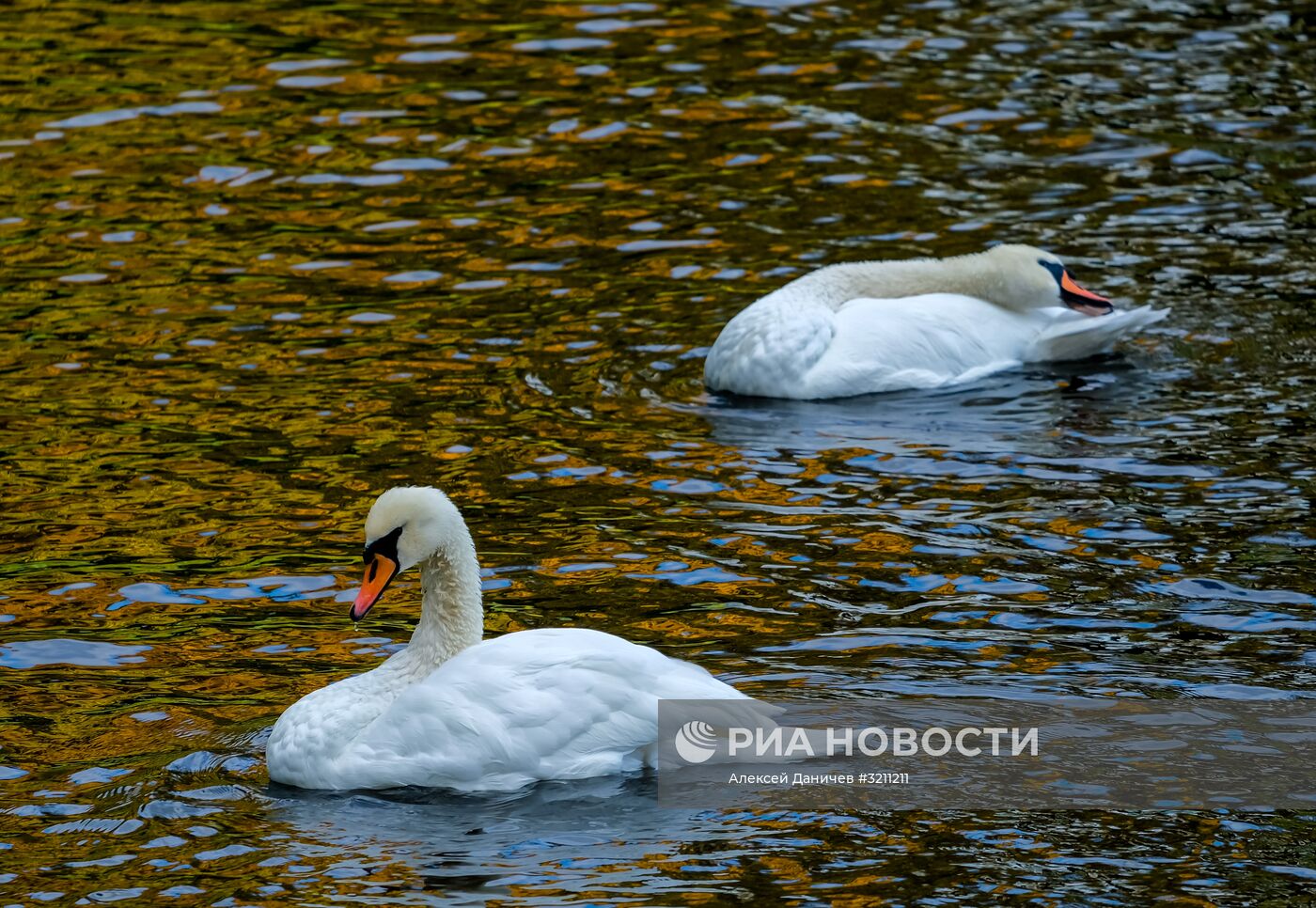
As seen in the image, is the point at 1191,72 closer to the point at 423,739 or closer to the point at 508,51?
the point at 508,51

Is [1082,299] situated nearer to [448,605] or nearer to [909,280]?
[909,280]

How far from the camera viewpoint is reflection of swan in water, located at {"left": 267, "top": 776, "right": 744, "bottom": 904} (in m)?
6.50

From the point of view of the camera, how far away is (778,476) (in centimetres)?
1035

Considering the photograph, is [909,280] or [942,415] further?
[909,280]

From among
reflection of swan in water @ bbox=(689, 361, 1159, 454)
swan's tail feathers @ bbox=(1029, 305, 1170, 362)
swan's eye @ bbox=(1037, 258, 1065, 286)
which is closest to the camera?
reflection of swan in water @ bbox=(689, 361, 1159, 454)

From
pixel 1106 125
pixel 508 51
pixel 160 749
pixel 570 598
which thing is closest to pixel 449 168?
pixel 508 51

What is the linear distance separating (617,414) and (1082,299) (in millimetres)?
2896

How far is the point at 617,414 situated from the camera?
37.1 ft

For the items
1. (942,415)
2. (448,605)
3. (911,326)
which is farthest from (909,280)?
(448,605)

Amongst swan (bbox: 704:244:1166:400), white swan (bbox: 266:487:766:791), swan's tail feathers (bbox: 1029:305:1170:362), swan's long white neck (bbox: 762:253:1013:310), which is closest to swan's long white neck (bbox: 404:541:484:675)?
white swan (bbox: 266:487:766:791)

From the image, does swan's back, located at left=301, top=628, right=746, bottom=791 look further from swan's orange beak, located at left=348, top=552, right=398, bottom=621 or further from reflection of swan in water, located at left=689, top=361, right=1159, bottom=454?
reflection of swan in water, located at left=689, top=361, right=1159, bottom=454

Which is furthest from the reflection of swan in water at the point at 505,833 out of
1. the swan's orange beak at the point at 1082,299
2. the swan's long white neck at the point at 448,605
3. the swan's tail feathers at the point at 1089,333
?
the swan's orange beak at the point at 1082,299

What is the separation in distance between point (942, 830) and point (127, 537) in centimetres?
453

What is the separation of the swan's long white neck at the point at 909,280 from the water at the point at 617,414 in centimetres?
58
